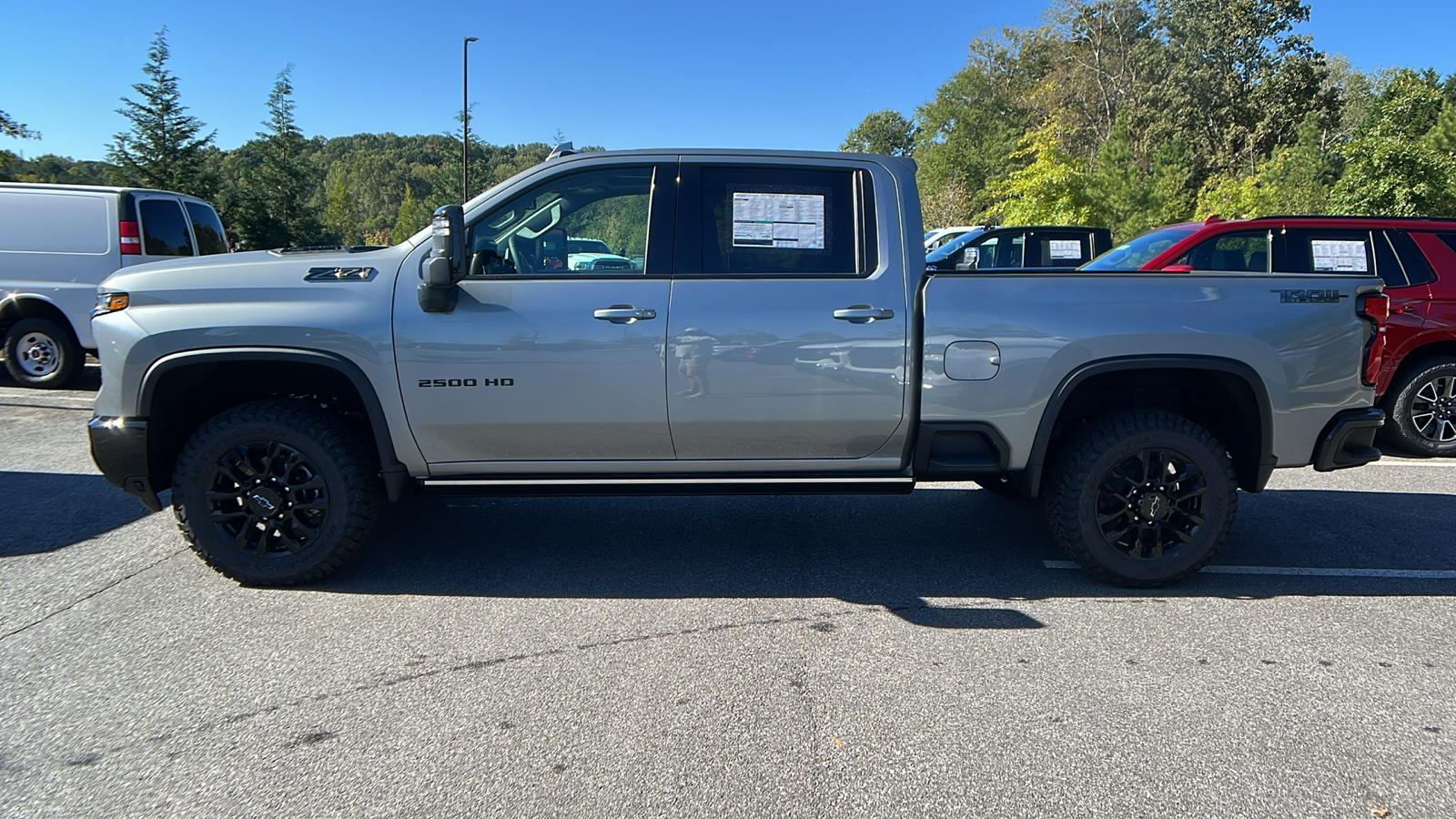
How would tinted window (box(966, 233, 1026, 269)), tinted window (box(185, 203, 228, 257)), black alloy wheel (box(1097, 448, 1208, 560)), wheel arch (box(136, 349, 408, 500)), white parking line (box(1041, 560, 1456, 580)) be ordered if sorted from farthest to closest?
tinted window (box(966, 233, 1026, 269))
tinted window (box(185, 203, 228, 257))
white parking line (box(1041, 560, 1456, 580))
black alloy wheel (box(1097, 448, 1208, 560))
wheel arch (box(136, 349, 408, 500))

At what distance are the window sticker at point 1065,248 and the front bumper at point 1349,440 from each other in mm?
9589

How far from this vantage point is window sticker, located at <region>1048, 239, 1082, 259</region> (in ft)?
44.4

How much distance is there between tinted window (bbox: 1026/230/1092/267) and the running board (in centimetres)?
1041

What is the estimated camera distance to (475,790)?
2668 mm

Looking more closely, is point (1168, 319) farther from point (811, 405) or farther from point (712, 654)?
point (712, 654)

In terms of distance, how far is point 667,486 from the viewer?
4227 mm

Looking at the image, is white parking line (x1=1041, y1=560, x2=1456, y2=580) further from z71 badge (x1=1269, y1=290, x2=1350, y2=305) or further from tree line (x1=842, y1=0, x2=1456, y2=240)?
tree line (x1=842, y1=0, x2=1456, y2=240)

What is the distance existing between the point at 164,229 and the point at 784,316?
29.1ft

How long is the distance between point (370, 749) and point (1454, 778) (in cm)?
331

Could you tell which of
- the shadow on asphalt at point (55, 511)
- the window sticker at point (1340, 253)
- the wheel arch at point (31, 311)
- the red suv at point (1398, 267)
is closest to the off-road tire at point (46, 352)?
the wheel arch at point (31, 311)

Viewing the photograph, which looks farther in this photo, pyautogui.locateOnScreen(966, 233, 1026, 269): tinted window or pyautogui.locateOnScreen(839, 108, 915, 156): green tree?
pyautogui.locateOnScreen(839, 108, 915, 156): green tree

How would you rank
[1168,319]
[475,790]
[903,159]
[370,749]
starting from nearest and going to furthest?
[475,790] → [370,749] → [1168,319] → [903,159]

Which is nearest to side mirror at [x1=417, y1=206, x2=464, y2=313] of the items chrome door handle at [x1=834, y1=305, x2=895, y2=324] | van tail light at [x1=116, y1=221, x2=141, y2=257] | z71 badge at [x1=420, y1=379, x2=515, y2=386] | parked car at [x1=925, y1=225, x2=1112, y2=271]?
z71 badge at [x1=420, y1=379, x2=515, y2=386]

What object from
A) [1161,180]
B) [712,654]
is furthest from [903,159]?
[1161,180]
